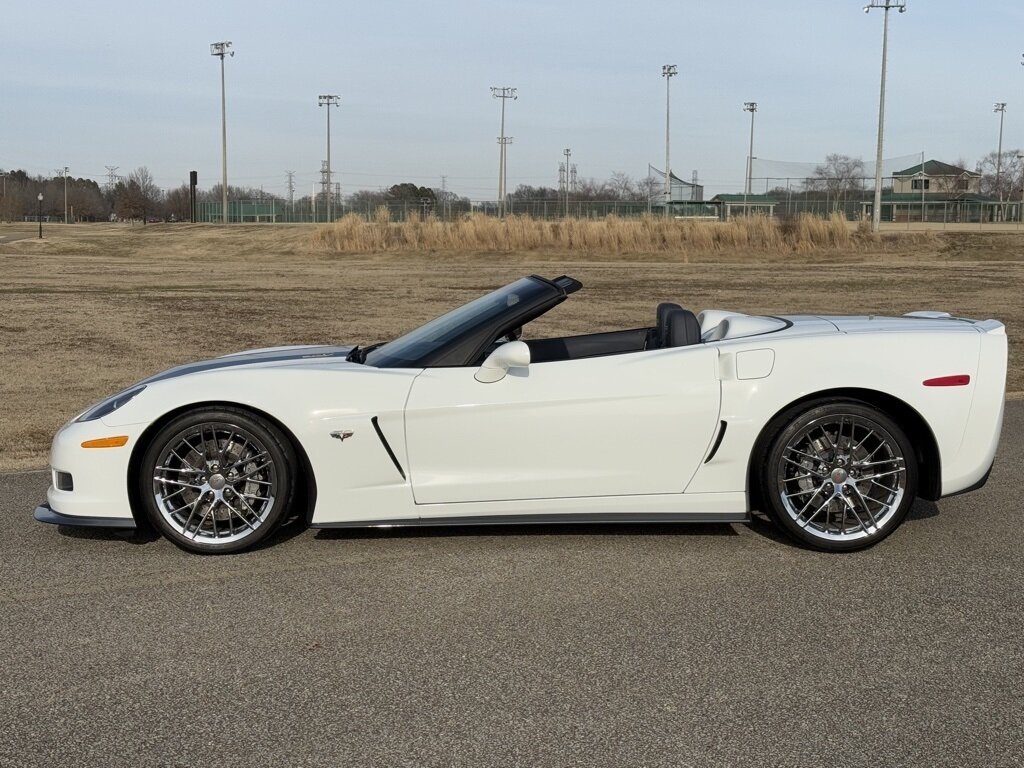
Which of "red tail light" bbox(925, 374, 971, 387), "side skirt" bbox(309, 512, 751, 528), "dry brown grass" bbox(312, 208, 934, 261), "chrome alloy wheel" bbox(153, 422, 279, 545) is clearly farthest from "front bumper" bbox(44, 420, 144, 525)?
"dry brown grass" bbox(312, 208, 934, 261)

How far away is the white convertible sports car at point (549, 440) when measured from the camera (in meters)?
5.04

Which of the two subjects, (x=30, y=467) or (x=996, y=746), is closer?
(x=996, y=746)

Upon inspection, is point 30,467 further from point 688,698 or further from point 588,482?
point 688,698

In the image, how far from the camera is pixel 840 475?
16.9ft

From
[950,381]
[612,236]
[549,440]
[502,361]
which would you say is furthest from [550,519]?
[612,236]

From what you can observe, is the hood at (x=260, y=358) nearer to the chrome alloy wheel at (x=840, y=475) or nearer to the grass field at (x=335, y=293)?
the grass field at (x=335, y=293)

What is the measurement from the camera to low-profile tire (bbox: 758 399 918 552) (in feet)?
16.8

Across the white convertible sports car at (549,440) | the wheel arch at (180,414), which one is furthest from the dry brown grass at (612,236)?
the wheel arch at (180,414)

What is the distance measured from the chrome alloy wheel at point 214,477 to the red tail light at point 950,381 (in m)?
3.07

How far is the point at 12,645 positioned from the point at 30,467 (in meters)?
3.33

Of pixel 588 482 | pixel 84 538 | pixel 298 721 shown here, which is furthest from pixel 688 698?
pixel 84 538

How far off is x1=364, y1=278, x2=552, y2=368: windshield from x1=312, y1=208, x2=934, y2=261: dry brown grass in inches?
1200

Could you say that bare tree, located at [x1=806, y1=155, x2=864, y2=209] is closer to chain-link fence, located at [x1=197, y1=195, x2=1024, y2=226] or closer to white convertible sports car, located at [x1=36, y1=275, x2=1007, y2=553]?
chain-link fence, located at [x1=197, y1=195, x2=1024, y2=226]

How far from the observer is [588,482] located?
5086 mm
